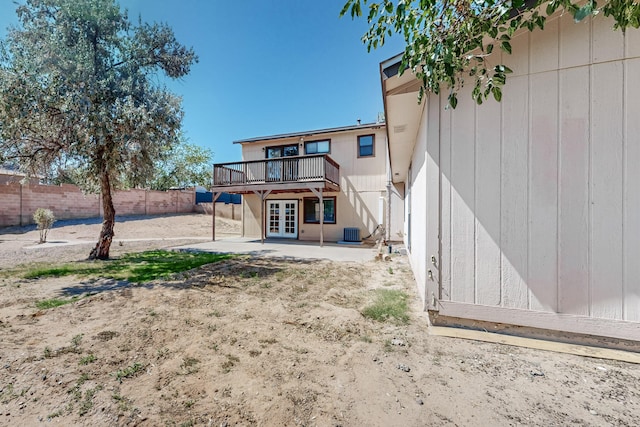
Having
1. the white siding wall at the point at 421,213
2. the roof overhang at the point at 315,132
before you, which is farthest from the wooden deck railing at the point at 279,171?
the white siding wall at the point at 421,213

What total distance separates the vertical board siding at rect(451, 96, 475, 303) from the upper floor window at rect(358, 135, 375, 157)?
8594 mm

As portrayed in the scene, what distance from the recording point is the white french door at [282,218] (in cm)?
1307

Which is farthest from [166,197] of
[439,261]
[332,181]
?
[439,261]

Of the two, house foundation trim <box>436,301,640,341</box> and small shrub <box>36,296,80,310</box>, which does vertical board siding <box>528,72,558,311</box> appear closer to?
house foundation trim <box>436,301,640,341</box>

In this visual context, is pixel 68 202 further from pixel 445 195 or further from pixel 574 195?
pixel 574 195

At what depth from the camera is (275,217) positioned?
13.5m

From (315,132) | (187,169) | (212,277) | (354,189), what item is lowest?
(212,277)

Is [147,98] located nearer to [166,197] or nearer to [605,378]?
[605,378]

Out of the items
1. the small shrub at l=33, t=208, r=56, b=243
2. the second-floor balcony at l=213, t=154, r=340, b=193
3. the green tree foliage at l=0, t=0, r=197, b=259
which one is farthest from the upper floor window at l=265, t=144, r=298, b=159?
the small shrub at l=33, t=208, r=56, b=243

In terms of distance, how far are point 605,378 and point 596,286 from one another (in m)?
0.85

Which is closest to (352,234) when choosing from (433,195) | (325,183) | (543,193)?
(325,183)

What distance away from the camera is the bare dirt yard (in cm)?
177

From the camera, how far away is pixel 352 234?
1153 cm

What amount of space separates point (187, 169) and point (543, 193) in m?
32.8
